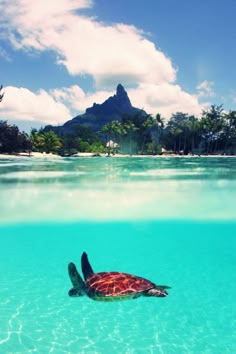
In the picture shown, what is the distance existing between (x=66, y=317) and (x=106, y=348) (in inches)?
40.0

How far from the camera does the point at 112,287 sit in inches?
225

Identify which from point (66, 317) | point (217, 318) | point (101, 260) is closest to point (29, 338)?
point (66, 317)

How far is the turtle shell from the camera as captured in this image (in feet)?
18.5

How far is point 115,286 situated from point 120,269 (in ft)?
6.69

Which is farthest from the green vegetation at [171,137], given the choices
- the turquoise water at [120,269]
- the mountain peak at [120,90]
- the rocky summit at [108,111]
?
the mountain peak at [120,90]

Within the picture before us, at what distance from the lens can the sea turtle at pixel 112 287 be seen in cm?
566

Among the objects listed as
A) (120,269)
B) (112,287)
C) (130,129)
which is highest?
(130,129)

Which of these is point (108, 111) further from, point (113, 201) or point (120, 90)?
point (113, 201)

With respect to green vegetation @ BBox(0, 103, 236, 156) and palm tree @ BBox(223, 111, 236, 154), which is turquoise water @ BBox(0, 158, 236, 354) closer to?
green vegetation @ BBox(0, 103, 236, 156)

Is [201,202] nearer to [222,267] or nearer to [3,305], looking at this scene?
[222,267]

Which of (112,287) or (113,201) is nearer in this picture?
(112,287)

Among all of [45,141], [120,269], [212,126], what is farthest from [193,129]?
[120,269]

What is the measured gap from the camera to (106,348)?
181 inches

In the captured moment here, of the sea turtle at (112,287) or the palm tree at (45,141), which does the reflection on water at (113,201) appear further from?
the palm tree at (45,141)
